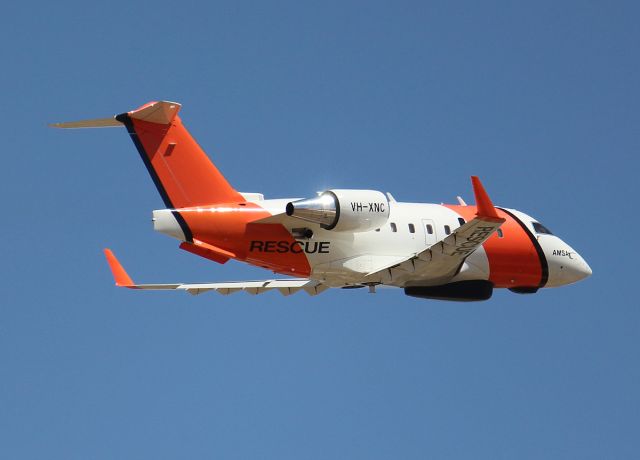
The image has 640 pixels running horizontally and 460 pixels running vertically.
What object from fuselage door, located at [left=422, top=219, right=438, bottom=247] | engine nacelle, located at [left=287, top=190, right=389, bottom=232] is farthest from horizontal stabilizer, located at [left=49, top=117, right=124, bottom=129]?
fuselage door, located at [left=422, top=219, right=438, bottom=247]

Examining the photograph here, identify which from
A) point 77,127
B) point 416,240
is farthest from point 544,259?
point 77,127

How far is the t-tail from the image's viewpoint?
31359 mm

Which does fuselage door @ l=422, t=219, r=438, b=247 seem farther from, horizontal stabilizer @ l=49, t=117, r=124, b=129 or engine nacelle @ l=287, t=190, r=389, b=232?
horizontal stabilizer @ l=49, t=117, r=124, b=129

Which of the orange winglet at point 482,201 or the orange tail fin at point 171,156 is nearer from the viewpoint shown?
the orange winglet at point 482,201

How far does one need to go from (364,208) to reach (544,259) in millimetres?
8494

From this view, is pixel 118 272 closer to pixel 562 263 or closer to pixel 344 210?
pixel 344 210

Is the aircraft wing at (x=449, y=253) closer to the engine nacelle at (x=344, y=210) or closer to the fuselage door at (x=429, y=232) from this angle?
the fuselage door at (x=429, y=232)

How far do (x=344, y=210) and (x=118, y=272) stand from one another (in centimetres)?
809

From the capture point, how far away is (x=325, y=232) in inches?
1303

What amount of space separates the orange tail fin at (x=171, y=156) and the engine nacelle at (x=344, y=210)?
2.39 metres

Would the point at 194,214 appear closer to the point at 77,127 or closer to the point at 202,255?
the point at 202,255

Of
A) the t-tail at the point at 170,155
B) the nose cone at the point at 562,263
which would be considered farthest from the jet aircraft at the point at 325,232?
the nose cone at the point at 562,263

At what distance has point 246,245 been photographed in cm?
3209

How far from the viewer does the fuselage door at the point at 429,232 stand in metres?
35.3
